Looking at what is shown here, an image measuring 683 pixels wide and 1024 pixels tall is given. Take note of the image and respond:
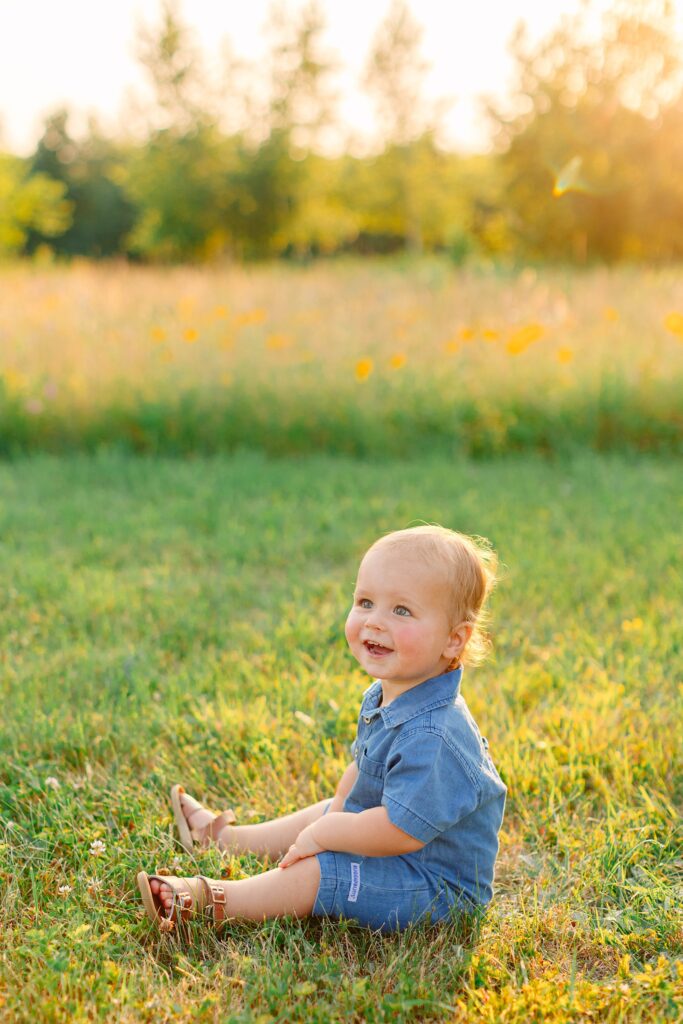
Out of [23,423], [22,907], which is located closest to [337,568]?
[22,907]

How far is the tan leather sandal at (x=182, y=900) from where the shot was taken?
1.99 meters

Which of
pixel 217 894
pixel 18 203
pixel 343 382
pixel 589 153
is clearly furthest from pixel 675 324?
pixel 18 203

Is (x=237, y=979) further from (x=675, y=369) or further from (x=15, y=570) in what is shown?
(x=675, y=369)

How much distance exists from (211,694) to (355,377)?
398 cm

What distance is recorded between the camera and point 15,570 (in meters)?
4.17

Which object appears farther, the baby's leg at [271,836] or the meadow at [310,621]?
the baby's leg at [271,836]

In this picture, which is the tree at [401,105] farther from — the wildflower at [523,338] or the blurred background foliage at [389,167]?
the wildflower at [523,338]

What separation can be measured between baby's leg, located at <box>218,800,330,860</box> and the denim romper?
0.23m

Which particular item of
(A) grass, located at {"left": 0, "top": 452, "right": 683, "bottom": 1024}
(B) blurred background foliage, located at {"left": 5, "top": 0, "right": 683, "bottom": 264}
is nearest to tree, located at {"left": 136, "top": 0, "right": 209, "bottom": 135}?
(B) blurred background foliage, located at {"left": 5, "top": 0, "right": 683, "bottom": 264}

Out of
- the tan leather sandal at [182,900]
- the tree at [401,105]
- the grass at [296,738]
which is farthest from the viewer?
the tree at [401,105]

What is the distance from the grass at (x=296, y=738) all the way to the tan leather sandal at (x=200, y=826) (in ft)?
0.14

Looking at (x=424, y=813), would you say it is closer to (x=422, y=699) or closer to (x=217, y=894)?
(x=422, y=699)

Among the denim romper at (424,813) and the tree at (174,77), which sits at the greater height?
the tree at (174,77)

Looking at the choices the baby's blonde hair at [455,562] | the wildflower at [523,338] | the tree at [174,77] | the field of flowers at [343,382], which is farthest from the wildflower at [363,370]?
the tree at [174,77]
